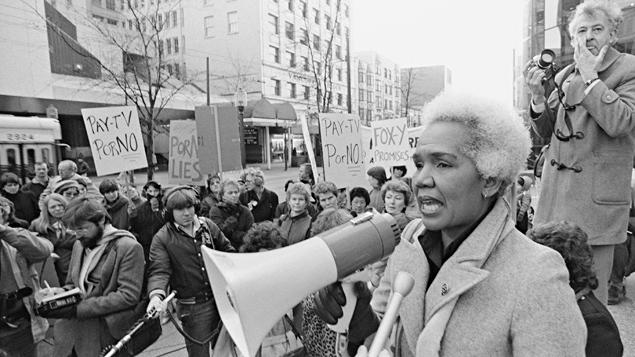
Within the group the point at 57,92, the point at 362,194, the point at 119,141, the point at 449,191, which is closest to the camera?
the point at 449,191

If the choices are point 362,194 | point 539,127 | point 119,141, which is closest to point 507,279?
point 539,127

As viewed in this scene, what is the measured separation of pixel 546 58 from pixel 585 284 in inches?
45.4

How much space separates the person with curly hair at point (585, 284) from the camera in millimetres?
1650

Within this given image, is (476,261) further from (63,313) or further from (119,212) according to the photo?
(119,212)

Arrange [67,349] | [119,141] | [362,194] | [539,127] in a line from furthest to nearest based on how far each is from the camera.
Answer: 1. [119,141]
2. [362,194]
3. [67,349]
4. [539,127]

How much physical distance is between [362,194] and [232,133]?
79.9 inches

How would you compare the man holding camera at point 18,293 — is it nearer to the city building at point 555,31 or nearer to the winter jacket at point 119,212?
the winter jacket at point 119,212

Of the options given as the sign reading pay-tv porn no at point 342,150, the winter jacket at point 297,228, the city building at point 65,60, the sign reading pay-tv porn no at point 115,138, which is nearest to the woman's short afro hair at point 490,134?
the winter jacket at point 297,228

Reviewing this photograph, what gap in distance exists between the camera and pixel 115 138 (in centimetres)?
578

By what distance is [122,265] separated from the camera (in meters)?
2.84

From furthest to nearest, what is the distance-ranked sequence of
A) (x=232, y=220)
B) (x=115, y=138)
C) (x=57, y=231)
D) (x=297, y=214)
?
(x=115, y=138) < (x=232, y=220) < (x=297, y=214) < (x=57, y=231)

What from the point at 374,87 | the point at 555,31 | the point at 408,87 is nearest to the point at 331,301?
the point at 555,31

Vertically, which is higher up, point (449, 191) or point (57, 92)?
point (57, 92)

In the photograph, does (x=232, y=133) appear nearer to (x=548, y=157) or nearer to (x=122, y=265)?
(x=122, y=265)
